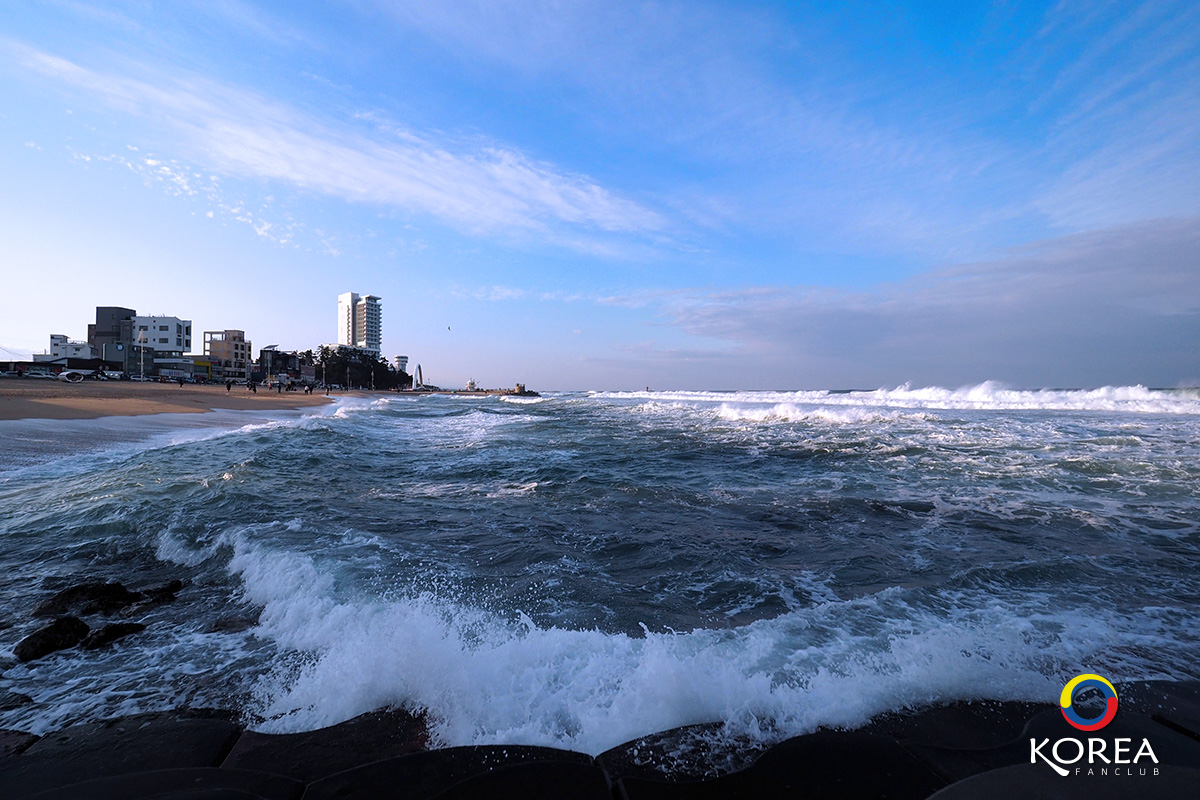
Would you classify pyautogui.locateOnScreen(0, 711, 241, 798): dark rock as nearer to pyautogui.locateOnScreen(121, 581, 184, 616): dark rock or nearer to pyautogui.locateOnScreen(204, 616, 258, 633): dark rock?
pyautogui.locateOnScreen(204, 616, 258, 633): dark rock

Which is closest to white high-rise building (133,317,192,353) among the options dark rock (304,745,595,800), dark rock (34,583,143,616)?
dark rock (34,583,143,616)

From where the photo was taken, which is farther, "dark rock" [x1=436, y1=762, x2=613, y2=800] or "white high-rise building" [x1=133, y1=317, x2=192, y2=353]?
"white high-rise building" [x1=133, y1=317, x2=192, y2=353]

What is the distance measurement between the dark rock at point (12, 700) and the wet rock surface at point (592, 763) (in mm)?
317

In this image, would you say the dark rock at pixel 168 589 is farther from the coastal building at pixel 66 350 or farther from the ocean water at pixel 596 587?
the coastal building at pixel 66 350

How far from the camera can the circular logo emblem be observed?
2475 millimetres

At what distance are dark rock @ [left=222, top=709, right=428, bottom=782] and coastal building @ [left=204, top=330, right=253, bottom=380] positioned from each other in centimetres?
11256

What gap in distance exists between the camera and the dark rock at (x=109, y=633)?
321cm

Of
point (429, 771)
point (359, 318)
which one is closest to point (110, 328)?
point (359, 318)

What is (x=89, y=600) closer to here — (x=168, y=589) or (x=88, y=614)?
(x=88, y=614)

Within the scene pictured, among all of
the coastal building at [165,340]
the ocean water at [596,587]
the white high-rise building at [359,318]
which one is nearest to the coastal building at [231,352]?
the coastal building at [165,340]

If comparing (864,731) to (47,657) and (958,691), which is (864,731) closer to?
(958,691)

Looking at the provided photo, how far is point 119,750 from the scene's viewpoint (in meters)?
2.26

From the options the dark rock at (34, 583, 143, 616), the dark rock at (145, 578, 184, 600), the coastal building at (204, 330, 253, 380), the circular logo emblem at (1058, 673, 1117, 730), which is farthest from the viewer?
the coastal building at (204, 330, 253, 380)

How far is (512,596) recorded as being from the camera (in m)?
4.01
